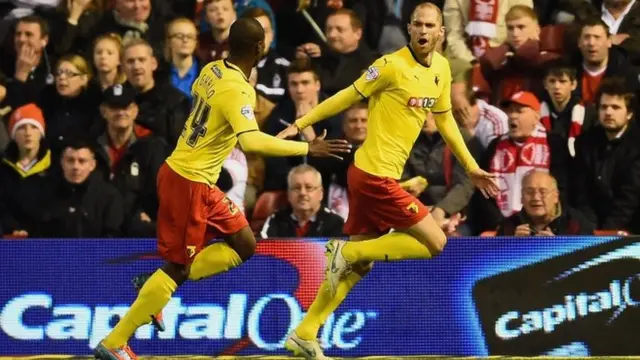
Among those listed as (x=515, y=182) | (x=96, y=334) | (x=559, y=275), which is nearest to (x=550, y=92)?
(x=515, y=182)

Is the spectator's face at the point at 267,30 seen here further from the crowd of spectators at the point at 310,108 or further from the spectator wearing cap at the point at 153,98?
the spectator wearing cap at the point at 153,98

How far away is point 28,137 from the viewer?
1192 cm

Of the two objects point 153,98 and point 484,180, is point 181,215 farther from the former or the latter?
point 153,98

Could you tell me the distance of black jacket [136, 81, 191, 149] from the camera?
39.7 feet

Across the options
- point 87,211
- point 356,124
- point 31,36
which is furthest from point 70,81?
point 356,124

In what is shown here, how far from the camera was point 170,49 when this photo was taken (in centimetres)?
1257

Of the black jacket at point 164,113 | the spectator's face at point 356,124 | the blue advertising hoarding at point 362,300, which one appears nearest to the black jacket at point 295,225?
the blue advertising hoarding at point 362,300

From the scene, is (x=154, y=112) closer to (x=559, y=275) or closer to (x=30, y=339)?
(x=30, y=339)

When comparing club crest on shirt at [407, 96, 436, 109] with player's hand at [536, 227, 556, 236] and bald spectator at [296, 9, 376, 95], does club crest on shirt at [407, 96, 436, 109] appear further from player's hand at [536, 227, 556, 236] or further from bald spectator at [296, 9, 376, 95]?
bald spectator at [296, 9, 376, 95]

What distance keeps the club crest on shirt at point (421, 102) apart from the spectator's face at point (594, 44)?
299 cm

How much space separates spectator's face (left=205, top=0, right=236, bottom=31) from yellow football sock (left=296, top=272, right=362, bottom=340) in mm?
3888

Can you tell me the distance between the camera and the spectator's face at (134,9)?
12.8 m

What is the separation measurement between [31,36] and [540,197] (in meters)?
4.87

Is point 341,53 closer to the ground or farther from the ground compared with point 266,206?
farther from the ground
